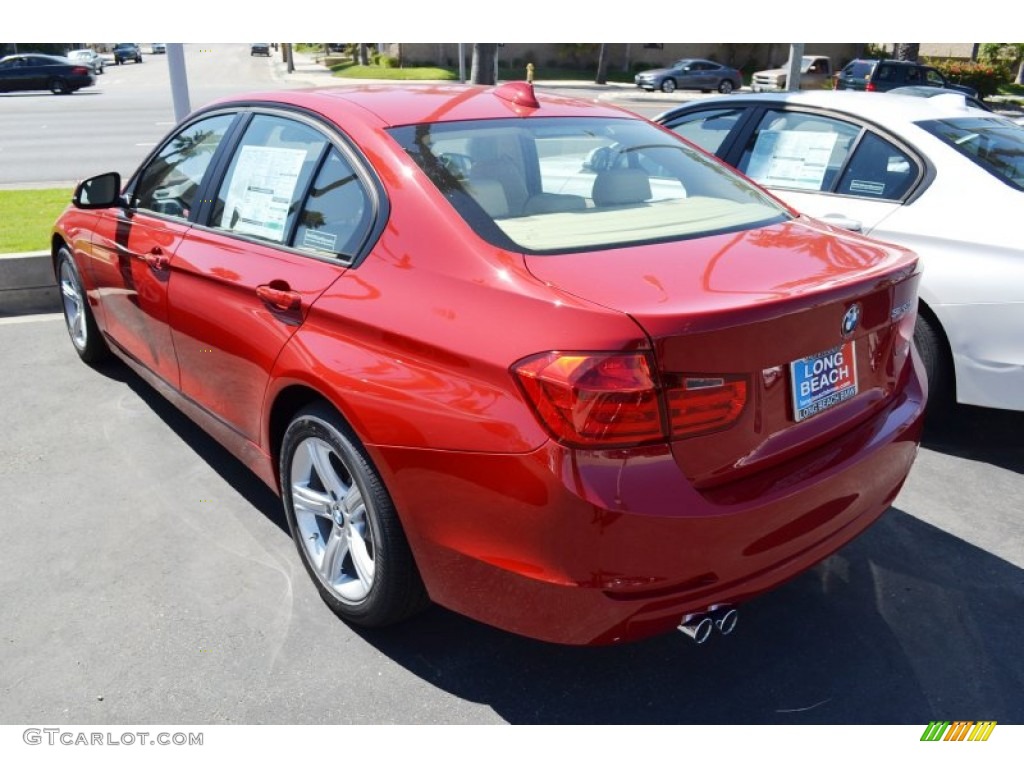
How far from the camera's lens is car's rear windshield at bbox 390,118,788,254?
2531 mm

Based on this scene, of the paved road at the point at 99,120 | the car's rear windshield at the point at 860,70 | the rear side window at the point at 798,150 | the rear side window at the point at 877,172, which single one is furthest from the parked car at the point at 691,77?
the rear side window at the point at 877,172

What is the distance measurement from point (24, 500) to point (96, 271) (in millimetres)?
1283

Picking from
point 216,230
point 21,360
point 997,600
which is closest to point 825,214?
point 997,600

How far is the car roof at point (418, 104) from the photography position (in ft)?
9.46

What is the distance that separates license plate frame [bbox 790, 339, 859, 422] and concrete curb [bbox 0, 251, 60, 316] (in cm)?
577

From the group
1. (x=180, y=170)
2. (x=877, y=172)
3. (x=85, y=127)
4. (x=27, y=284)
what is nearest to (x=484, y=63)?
(x=27, y=284)

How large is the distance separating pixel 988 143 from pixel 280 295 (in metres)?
3.76

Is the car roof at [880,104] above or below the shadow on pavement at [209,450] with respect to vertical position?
above

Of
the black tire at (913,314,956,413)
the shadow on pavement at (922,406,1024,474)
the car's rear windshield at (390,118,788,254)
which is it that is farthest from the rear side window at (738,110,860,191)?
the car's rear windshield at (390,118,788,254)

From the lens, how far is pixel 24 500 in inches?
145

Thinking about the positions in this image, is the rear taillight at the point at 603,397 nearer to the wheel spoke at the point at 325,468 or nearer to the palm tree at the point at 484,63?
the wheel spoke at the point at 325,468

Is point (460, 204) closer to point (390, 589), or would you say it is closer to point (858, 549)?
point (390, 589)
